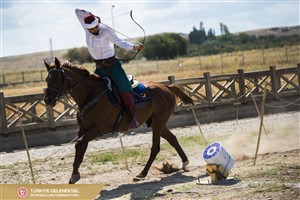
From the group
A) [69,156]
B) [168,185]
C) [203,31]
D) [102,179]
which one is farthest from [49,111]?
[203,31]

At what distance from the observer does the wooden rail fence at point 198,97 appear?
19.7 meters

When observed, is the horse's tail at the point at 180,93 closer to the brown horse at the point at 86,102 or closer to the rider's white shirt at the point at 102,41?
the brown horse at the point at 86,102

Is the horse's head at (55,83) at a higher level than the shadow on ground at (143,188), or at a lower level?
higher

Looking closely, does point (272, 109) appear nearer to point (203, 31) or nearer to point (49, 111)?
point (49, 111)

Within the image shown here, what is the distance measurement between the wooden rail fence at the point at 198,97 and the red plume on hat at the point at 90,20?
7.80 m

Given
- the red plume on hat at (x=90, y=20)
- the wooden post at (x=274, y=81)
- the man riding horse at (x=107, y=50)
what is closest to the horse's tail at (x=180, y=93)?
the man riding horse at (x=107, y=50)

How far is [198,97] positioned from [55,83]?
1202 centimetres

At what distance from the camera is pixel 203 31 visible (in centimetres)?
12925

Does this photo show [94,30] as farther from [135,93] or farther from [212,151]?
[212,151]

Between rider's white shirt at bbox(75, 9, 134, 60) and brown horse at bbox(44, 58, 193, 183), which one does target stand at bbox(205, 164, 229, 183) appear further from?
rider's white shirt at bbox(75, 9, 134, 60)

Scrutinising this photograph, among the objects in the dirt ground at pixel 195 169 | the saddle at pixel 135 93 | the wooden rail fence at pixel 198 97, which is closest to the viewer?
the dirt ground at pixel 195 169
